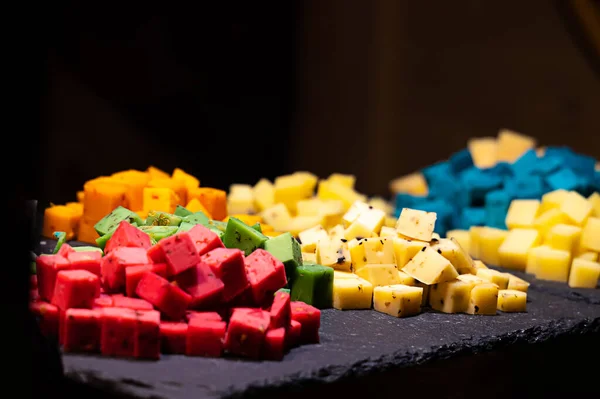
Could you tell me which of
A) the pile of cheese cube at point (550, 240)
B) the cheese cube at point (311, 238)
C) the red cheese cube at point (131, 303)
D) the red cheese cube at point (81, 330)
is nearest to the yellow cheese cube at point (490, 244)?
the pile of cheese cube at point (550, 240)

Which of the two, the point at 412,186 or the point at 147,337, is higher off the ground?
the point at 412,186

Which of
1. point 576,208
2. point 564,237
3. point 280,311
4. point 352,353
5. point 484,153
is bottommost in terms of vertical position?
point 352,353

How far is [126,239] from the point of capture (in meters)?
1.75

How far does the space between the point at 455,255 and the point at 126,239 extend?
0.98m

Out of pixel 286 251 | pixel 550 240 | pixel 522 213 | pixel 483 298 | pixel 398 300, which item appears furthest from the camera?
pixel 522 213

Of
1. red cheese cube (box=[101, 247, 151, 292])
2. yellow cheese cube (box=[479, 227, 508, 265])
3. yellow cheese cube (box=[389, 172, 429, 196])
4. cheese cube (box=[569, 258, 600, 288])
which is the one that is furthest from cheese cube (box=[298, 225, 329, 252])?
yellow cheese cube (box=[389, 172, 429, 196])

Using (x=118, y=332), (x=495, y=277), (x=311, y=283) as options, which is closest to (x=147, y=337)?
(x=118, y=332)

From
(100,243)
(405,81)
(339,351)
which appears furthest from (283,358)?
(405,81)

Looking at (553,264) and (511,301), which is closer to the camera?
(511,301)

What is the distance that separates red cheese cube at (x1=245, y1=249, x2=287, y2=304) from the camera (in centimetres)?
168

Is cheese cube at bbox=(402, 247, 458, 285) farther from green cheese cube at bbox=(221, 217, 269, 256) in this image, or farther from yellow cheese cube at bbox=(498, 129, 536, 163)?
yellow cheese cube at bbox=(498, 129, 536, 163)

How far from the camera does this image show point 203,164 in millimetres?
4031

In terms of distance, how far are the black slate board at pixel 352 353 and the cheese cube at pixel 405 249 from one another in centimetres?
17

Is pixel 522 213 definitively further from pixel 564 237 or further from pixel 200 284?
pixel 200 284
